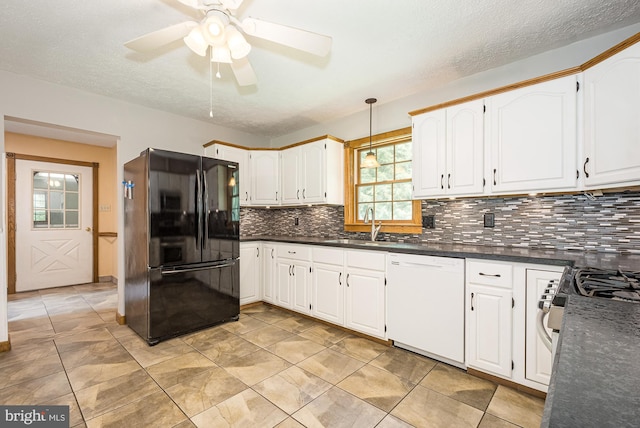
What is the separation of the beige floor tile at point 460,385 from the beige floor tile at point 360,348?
483mm

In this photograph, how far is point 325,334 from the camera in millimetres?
2967

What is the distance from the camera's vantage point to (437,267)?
2346 mm

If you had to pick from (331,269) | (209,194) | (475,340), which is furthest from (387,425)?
(209,194)

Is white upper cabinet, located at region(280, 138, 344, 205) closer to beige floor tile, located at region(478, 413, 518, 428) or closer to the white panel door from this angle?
beige floor tile, located at region(478, 413, 518, 428)

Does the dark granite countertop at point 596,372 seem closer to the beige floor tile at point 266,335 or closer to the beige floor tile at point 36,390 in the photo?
the beige floor tile at point 266,335

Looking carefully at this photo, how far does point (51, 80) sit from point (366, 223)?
3510 mm

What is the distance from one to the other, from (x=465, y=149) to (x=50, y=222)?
6281 millimetres

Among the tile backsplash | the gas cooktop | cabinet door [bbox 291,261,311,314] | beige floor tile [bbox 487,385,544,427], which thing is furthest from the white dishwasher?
cabinet door [bbox 291,261,311,314]

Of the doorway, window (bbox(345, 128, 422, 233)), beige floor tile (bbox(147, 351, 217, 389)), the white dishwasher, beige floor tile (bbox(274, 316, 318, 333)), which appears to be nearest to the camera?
beige floor tile (bbox(147, 351, 217, 389))

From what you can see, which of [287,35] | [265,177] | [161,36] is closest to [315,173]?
[265,177]

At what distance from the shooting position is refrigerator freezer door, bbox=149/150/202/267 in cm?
273

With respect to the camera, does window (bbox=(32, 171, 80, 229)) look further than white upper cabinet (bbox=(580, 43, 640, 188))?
Yes

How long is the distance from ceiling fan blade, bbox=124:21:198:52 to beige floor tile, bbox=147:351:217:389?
224 cm

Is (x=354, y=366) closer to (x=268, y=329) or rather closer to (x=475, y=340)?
(x=475, y=340)
